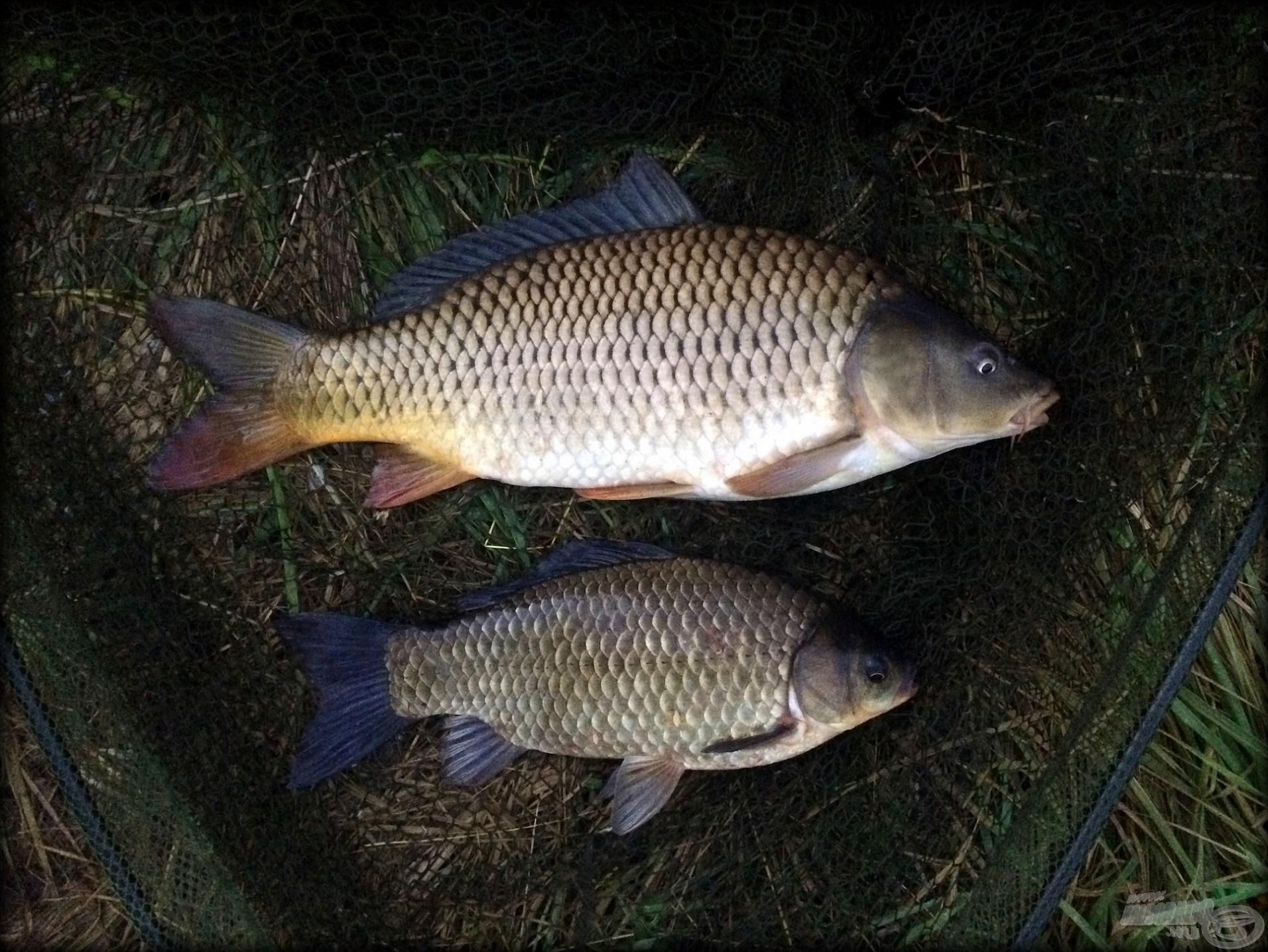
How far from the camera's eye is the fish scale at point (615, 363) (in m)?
1.60

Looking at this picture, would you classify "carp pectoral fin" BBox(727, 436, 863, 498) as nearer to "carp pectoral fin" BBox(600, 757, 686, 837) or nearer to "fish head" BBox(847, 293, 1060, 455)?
"fish head" BBox(847, 293, 1060, 455)

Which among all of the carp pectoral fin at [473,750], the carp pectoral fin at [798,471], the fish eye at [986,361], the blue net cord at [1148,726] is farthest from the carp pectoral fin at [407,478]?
the blue net cord at [1148,726]

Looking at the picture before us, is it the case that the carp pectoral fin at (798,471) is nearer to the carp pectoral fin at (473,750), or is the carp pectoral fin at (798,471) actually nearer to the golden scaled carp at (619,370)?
the golden scaled carp at (619,370)

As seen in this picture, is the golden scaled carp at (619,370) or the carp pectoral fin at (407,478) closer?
the golden scaled carp at (619,370)

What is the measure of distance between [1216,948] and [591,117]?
6.27ft

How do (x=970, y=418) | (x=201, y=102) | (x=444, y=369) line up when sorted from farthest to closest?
(x=201, y=102), (x=444, y=369), (x=970, y=418)

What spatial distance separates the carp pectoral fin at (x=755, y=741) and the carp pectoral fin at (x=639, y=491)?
1.35 ft

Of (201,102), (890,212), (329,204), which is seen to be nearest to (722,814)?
(890,212)

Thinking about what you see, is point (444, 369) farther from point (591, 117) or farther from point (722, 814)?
point (722, 814)

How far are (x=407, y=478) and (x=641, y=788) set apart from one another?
2.20ft

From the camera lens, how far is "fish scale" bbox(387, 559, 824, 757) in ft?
5.40

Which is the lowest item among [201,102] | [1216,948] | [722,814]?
[1216,948]

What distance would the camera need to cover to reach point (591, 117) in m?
1.80

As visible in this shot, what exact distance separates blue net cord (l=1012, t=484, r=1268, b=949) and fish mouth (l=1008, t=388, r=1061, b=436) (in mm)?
394
